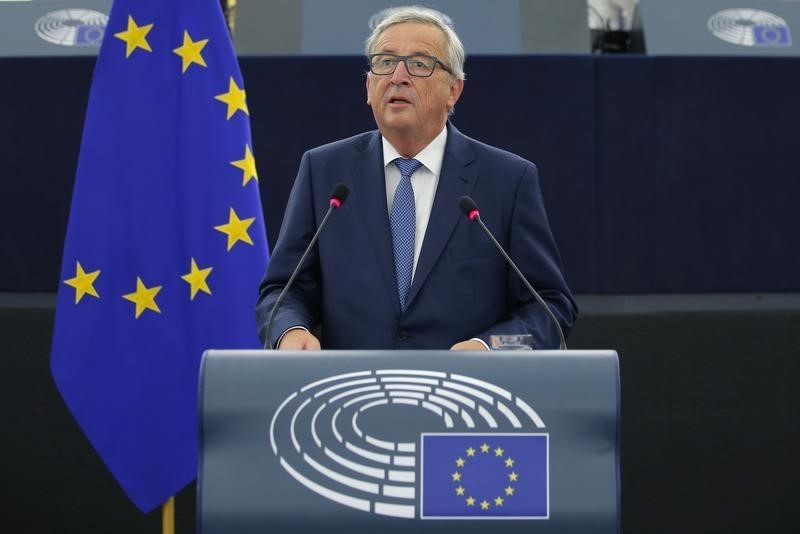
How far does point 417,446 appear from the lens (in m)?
1.94

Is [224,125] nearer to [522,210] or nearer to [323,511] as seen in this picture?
[522,210]

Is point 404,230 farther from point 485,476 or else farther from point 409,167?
point 485,476

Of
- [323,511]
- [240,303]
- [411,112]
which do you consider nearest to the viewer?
[323,511]

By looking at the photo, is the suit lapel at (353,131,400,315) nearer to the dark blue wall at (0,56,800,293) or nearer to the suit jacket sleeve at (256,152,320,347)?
the suit jacket sleeve at (256,152,320,347)

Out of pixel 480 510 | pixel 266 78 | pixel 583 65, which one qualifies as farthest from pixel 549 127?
pixel 480 510

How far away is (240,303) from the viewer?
3598 mm

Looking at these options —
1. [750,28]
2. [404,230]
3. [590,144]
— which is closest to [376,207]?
[404,230]

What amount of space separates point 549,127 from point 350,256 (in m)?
1.93

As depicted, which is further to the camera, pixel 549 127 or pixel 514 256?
pixel 549 127

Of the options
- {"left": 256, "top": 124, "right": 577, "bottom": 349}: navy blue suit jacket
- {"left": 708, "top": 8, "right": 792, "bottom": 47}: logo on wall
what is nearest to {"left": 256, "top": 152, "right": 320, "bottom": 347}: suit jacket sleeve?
{"left": 256, "top": 124, "right": 577, "bottom": 349}: navy blue suit jacket

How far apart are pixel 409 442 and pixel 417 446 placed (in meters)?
0.01

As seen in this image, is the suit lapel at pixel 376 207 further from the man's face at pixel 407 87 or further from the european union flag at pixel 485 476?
the european union flag at pixel 485 476

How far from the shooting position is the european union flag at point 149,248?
357cm

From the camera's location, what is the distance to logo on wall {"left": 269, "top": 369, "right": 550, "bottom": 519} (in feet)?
6.26
